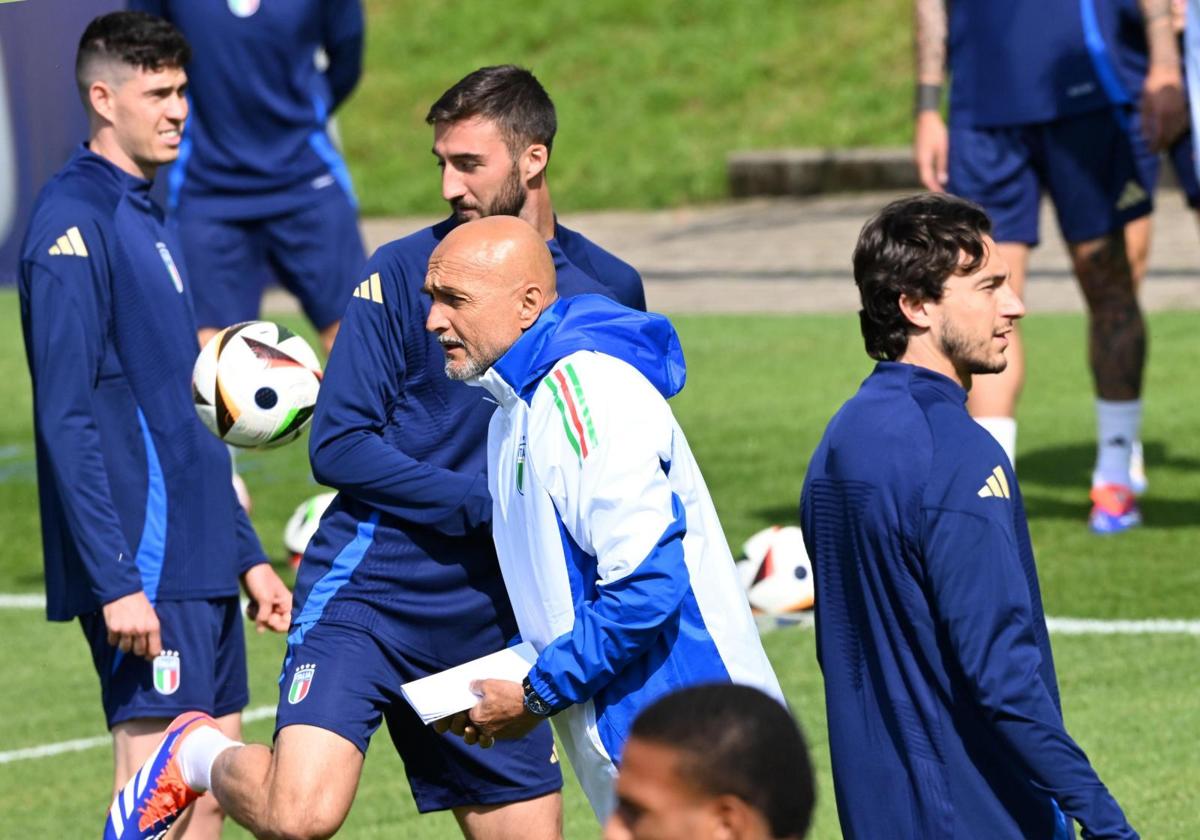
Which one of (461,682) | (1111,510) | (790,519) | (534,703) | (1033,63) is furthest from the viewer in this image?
(790,519)

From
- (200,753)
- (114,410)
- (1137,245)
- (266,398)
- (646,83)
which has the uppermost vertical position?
(114,410)

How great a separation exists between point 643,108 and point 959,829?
80.9 ft

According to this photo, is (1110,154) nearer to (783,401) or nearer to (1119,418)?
(1119,418)

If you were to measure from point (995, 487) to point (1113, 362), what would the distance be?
20.4 ft

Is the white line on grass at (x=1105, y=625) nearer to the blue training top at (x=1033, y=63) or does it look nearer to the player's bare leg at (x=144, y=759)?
the blue training top at (x=1033, y=63)

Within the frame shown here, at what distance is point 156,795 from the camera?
18.4ft

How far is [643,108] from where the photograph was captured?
28.2 metres

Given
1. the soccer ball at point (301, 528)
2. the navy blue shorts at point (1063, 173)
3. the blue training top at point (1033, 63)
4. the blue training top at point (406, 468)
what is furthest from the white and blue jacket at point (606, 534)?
the blue training top at point (1033, 63)

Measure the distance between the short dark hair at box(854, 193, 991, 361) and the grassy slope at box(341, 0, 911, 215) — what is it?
20960 mm

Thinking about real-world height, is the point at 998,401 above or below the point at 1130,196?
below

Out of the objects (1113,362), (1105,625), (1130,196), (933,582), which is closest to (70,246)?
(933,582)

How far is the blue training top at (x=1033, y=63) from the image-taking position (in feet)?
31.1

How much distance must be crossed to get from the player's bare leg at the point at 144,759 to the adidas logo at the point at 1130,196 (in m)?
5.16

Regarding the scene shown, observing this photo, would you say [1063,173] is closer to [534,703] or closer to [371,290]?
[371,290]
